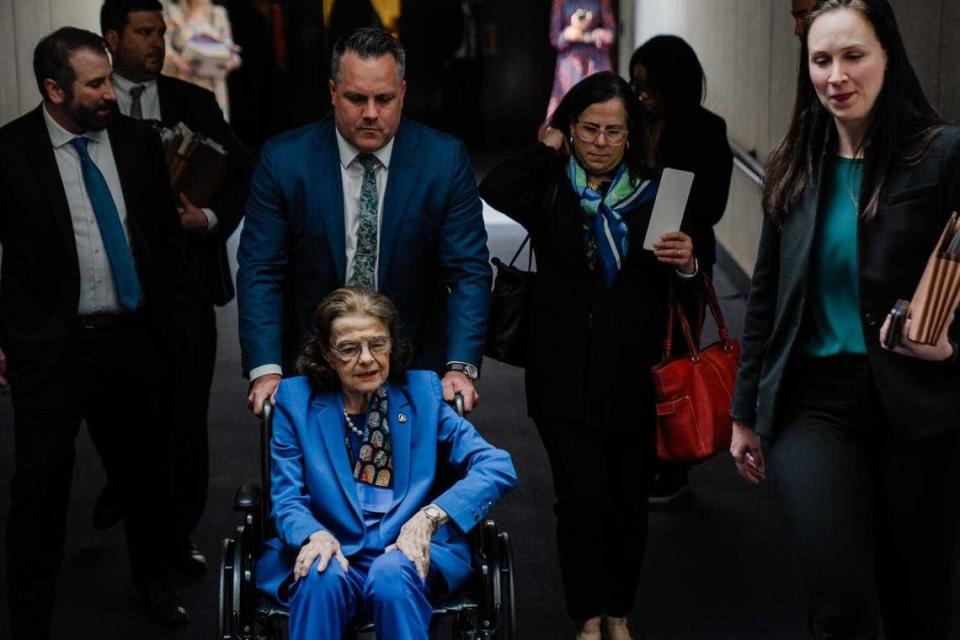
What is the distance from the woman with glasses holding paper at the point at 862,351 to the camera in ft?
10.6

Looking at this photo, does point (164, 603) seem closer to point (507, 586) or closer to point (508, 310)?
point (508, 310)

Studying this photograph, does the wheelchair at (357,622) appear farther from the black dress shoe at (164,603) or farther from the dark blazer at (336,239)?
the black dress shoe at (164,603)

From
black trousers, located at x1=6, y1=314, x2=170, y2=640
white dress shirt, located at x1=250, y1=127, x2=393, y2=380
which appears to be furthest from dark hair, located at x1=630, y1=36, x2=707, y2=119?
black trousers, located at x1=6, y1=314, x2=170, y2=640

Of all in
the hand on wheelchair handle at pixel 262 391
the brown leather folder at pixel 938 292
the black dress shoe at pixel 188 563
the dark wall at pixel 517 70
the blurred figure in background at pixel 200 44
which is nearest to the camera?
the brown leather folder at pixel 938 292

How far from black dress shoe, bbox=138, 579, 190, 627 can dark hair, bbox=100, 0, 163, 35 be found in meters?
1.84

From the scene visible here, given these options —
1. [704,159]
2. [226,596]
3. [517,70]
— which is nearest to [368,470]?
[226,596]

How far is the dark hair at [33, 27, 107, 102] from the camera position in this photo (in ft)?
14.9

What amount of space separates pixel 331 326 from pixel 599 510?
111 centimetres

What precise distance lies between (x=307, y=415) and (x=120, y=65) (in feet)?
6.70

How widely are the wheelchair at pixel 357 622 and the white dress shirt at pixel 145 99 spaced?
1899 mm

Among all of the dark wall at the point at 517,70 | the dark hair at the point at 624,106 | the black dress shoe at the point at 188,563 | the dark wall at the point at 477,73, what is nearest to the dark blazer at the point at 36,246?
the black dress shoe at the point at 188,563

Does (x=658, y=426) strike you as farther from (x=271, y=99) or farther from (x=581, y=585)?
(x=271, y=99)

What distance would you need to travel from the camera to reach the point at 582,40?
16.3m

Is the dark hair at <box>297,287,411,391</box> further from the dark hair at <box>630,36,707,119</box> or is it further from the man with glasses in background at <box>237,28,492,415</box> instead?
the dark hair at <box>630,36,707,119</box>
